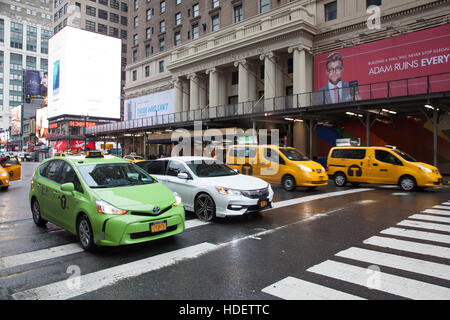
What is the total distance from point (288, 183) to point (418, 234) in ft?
25.4

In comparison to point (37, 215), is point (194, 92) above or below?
above

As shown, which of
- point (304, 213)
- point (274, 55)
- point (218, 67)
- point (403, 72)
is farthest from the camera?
point (218, 67)

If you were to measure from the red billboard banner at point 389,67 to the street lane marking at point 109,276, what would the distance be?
2057cm

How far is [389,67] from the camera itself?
24.3 metres

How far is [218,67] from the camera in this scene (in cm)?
3581

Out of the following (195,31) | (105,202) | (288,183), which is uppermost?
(195,31)

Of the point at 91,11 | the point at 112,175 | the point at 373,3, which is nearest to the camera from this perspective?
the point at 112,175

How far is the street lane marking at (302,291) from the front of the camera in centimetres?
379

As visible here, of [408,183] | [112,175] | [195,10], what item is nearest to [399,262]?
[112,175]

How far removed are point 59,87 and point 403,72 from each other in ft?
255

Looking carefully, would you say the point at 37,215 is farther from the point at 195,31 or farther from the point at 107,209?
the point at 195,31

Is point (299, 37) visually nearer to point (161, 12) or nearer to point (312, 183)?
point (312, 183)

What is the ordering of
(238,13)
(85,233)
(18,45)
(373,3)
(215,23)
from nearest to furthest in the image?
1. (85,233)
2. (373,3)
3. (238,13)
4. (215,23)
5. (18,45)

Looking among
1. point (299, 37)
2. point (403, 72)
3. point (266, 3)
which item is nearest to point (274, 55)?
point (299, 37)
